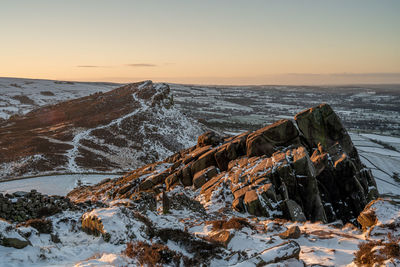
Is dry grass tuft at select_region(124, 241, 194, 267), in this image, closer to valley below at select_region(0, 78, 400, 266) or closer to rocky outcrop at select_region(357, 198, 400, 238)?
valley below at select_region(0, 78, 400, 266)

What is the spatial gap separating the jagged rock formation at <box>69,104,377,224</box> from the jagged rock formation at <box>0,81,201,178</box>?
82.0 ft

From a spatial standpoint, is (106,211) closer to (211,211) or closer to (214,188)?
(211,211)

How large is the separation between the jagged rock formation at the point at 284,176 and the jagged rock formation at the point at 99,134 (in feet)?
82.0

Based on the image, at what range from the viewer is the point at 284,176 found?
21484 mm

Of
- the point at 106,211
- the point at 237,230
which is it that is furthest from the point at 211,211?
the point at 106,211

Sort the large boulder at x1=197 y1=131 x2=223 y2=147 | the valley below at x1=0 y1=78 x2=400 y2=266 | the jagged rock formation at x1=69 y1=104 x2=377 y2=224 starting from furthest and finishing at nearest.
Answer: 1. the large boulder at x1=197 y1=131 x2=223 y2=147
2. the jagged rock formation at x1=69 y1=104 x2=377 y2=224
3. the valley below at x1=0 y1=78 x2=400 y2=266

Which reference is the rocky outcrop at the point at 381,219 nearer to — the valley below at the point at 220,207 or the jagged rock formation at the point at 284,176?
the valley below at the point at 220,207

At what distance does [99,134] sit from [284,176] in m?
58.7

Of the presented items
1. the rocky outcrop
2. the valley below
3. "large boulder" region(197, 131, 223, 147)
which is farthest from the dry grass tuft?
"large boulder" region(197, 131, 223, 147)

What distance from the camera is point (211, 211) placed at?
825 inches

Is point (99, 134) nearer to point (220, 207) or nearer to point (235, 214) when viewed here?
point (220, 207)

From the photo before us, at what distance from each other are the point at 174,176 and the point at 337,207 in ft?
56.2

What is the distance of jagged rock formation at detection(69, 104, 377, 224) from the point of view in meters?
20.8

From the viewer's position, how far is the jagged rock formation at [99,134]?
5144 centimetres
